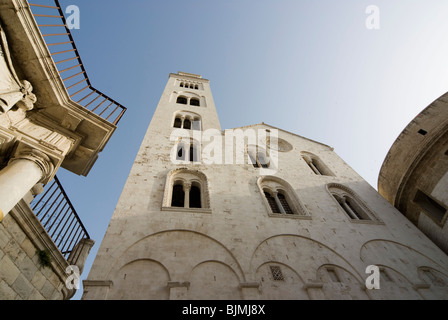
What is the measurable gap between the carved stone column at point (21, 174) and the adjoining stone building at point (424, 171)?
1302 cm

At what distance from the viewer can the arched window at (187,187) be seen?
9070mm

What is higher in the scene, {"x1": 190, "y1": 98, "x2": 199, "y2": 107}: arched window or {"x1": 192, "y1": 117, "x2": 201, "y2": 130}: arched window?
{"x1": 190, "y1": 98, "x2": 199, "y2": 107}: arched window

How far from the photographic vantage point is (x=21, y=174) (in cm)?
434

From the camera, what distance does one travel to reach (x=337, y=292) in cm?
612

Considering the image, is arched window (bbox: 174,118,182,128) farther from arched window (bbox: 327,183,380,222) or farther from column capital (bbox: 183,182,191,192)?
arched window (bbox: 327,183,380,222)

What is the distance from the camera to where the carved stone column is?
12.9ft

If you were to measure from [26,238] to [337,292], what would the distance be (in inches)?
328

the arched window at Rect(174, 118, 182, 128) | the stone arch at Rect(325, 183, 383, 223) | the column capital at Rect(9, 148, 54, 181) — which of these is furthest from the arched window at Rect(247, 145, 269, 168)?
the column capital at Rect(9, 148, 54, 181)

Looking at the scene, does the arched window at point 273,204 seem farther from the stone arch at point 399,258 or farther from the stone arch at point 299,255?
the stone arch at point 399,258

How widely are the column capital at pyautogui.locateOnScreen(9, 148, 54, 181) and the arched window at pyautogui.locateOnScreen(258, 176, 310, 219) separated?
22.8ft

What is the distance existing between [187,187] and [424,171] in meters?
10.1

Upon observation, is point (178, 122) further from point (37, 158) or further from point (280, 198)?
point (37, 158)

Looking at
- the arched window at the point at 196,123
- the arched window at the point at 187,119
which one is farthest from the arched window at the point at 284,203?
the arched window at the point at 187,119

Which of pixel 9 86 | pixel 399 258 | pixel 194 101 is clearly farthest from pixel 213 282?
pixel 194 101
